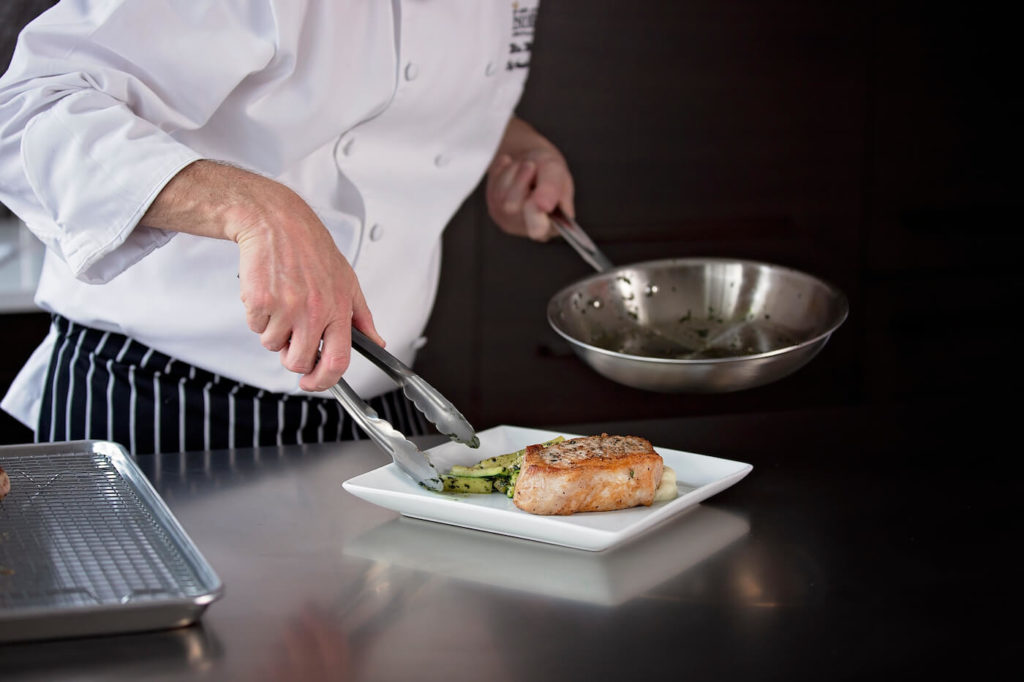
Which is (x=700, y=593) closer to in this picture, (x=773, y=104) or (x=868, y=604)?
(x=868, y=604)

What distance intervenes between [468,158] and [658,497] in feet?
2.25

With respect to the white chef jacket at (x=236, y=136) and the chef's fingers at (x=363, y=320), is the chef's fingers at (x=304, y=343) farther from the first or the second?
the white chef jacket at (x=236, y=136)

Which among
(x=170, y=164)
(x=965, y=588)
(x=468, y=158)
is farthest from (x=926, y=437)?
(x=170, y=164)

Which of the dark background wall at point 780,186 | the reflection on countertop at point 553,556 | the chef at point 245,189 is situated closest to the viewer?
the reflection on countertop at point 553,556

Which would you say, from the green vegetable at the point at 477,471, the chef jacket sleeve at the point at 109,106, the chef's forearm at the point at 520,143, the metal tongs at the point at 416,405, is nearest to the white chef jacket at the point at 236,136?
the chef jacket sleeve at the point at 109,106

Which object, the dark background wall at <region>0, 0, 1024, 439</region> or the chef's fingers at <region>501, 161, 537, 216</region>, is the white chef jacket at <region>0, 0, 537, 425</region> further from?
the dark background wall at <region>0, 0, 1024, 439</region>

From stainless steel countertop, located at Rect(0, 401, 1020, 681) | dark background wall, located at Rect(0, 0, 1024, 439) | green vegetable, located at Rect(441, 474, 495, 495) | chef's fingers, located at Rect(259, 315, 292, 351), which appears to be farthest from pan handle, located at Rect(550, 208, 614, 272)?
dark background wall, located at Rect(0, 0, 1024, 439)

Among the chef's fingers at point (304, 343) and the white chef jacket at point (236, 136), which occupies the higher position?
the white chef jacket at point (236, 136)

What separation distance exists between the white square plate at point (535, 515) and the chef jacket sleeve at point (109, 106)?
0.32 m

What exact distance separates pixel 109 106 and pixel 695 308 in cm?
73

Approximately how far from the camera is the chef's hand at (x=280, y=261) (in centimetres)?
90

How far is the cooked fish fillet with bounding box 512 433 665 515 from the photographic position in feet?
3.02

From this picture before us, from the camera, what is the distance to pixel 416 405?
99 cm

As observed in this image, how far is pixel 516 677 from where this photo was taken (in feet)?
2.29
